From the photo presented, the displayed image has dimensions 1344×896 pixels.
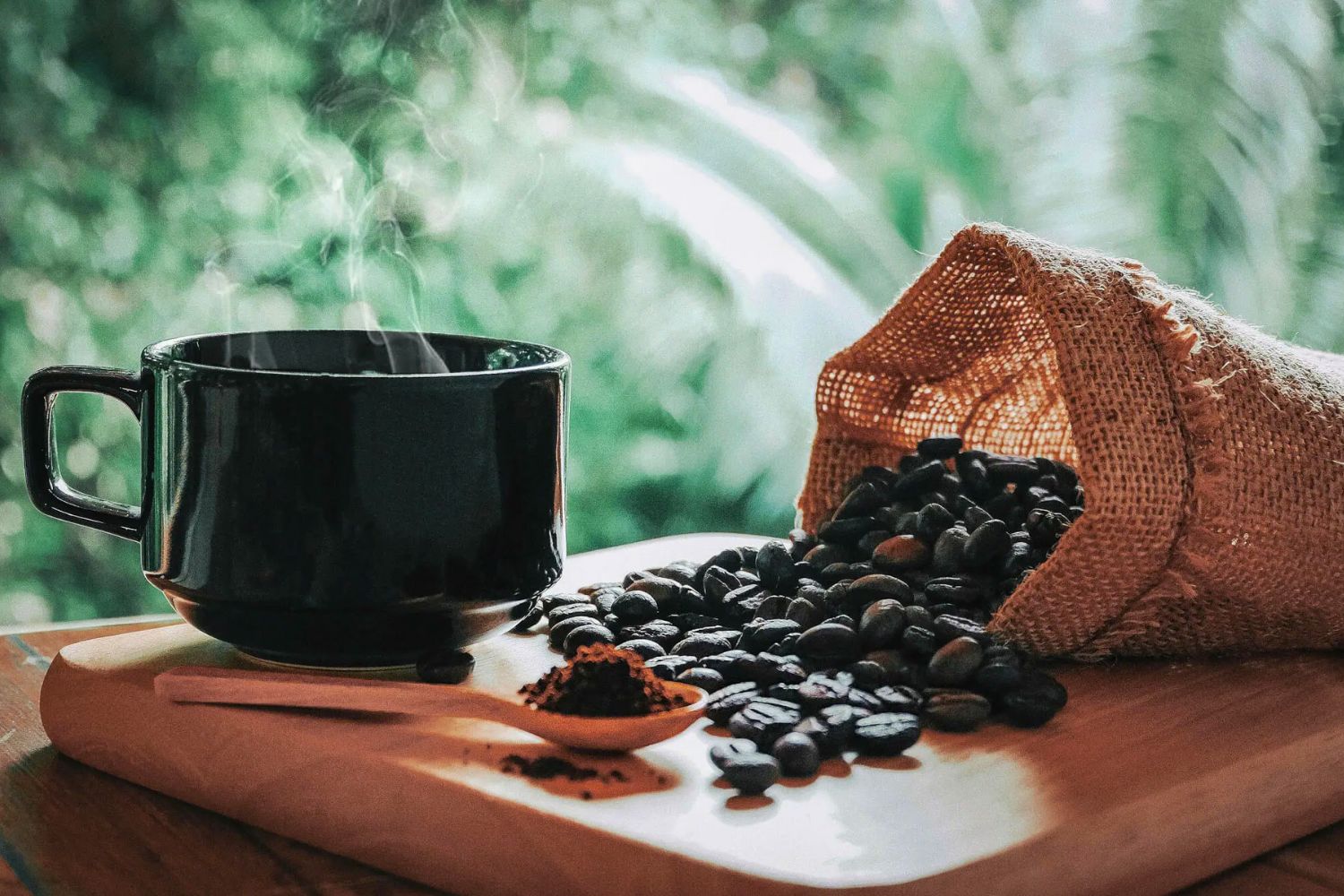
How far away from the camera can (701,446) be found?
3154 millimetres

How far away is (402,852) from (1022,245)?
23.7 inches

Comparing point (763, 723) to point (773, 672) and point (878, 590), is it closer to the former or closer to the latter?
point (773, 672)

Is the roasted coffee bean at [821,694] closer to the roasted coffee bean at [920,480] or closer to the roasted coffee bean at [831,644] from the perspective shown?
the roasted coffee bean at [831,644]

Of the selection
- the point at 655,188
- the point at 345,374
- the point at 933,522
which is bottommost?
the point at 933,522

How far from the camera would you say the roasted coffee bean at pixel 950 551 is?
0.94 m

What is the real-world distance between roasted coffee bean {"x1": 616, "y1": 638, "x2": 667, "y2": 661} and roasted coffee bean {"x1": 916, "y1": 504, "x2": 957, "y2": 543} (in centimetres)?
23

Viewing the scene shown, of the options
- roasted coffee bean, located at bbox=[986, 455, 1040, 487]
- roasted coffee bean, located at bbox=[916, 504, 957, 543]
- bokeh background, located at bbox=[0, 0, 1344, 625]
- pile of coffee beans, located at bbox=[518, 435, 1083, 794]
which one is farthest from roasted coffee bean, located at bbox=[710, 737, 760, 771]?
bokeh background, located at bbox=[0, 0, 1344, 625]

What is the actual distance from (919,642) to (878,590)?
0.07 meters

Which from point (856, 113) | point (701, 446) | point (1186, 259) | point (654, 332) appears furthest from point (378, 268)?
point (1186, 259)

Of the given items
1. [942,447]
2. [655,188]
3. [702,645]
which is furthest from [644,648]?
[655,188]

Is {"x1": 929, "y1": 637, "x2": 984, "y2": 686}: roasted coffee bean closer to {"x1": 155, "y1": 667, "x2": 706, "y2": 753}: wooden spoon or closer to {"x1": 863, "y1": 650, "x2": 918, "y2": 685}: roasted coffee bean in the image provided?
{"x1": 863, "y1": 650, "x2": 918, "y2": 685}: roasted coffee bean

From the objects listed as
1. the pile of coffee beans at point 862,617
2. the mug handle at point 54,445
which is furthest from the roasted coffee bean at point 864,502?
the mug handle at point 54,445

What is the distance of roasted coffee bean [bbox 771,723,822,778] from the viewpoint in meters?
0.68

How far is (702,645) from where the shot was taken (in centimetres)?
86
